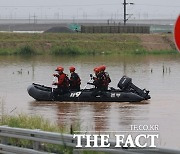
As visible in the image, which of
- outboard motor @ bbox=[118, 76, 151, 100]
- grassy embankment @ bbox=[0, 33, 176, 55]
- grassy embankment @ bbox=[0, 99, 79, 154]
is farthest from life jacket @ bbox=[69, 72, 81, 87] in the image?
grassy embankment @ bbox=[0, 33, 176, 55]

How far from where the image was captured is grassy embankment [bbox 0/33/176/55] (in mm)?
65125

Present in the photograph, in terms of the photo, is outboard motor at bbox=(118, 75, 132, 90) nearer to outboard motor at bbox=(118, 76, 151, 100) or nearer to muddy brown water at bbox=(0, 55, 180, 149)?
outboard motor at bbox=(118, 76, 151, 100)

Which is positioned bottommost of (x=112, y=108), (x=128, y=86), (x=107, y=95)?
(x=112, y=108)

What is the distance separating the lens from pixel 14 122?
12.8 m

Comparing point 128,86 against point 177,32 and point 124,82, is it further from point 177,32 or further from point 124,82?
point 177,32

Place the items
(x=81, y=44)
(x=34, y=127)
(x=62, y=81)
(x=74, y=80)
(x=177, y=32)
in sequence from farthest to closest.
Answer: (x=81, y=44)
(x=74, y=80)
(x=62, y=81)
(x=34, y=127)
(x=177, y=32)

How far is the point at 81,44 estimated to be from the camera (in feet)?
225

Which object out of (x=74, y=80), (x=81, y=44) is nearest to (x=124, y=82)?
(x=74, y=80)

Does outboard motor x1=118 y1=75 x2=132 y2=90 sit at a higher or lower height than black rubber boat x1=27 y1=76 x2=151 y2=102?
higher

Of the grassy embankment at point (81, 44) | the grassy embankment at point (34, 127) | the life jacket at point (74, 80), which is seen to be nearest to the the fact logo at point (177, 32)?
the grassy embankment at point (34, 127)

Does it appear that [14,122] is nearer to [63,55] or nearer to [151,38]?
[63,55]

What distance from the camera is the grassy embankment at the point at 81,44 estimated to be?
6512 centimetres

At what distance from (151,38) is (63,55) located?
15598 mm

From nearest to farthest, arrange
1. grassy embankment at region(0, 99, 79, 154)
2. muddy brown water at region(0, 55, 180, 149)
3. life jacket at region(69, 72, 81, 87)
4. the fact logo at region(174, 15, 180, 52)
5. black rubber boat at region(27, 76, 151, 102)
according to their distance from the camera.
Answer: the fact logo at region(174, 15, 180, 52), grassy embankment at region(0, 99, 79, 154), muddy brown water at region(0, 55, 180, 149), black rubber boat at region(27, 76, 151, 102), life jacket at region(69, 72, 81, 87)
